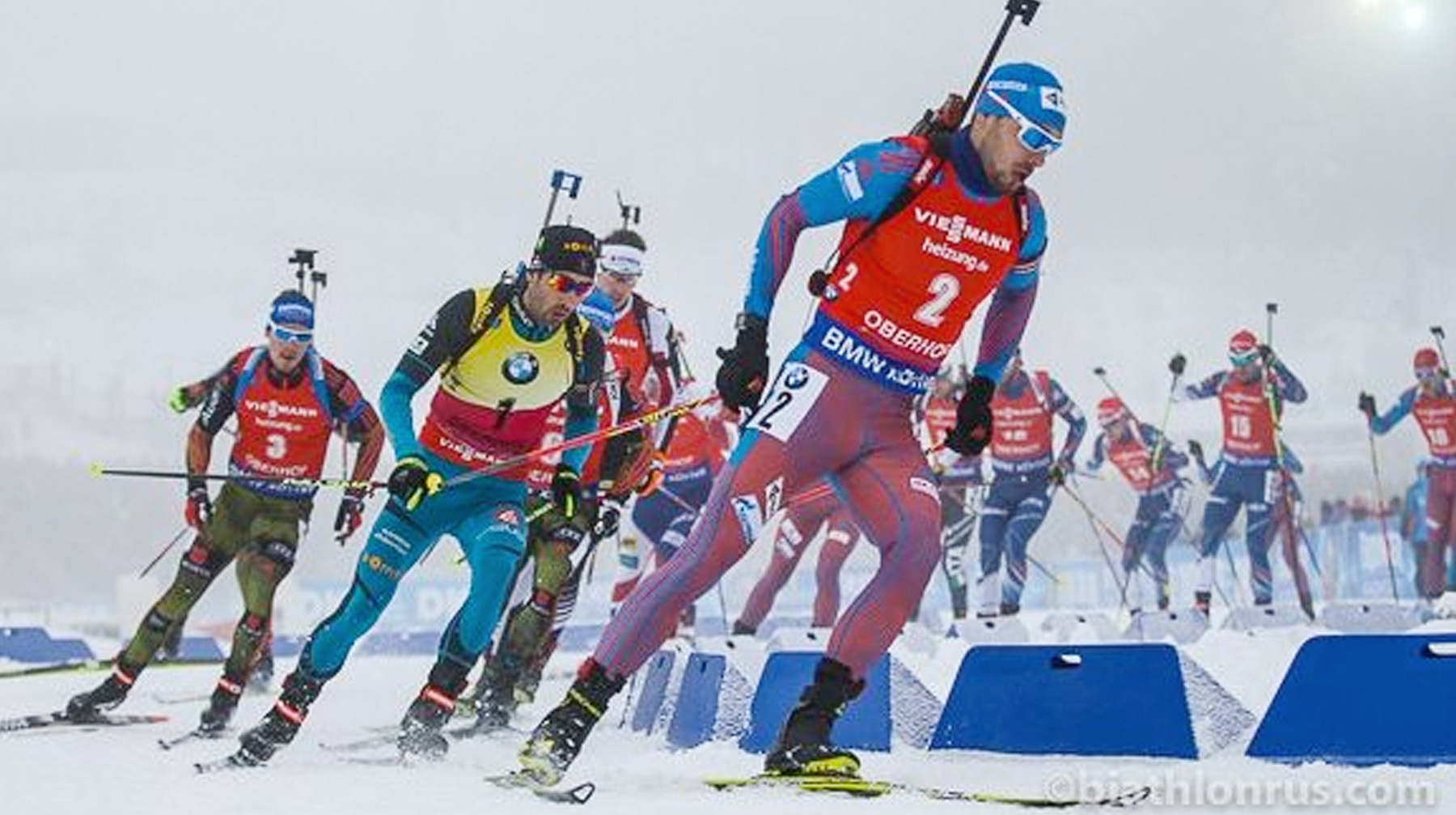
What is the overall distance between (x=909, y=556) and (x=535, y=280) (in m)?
1.96

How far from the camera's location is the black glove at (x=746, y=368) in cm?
453

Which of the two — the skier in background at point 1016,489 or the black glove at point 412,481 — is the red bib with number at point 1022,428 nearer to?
the skier in background at point 1016,489

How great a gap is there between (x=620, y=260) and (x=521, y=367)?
8.91 ft

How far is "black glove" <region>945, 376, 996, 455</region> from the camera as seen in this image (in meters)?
5.10

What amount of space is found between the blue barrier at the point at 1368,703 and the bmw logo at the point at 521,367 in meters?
2.91

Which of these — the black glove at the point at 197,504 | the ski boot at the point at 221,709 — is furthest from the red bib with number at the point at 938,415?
the ski boot at the point at 221,709

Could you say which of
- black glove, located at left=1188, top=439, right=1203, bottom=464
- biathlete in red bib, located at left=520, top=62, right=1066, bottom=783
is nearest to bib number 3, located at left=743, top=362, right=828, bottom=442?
biathlete in red bib, located at left=520, top=62, right=1066, bottom=783

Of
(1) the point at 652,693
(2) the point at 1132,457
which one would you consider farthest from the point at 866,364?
(2) the point at 1132,457

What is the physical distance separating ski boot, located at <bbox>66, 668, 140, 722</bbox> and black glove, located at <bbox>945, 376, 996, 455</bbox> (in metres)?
4.66

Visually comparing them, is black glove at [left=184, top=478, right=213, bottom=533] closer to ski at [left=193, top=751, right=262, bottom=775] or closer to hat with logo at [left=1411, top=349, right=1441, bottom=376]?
ski at [left=193, top=751, right=262, bottom=775]

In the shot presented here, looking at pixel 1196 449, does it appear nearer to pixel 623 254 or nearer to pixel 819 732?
pixel 623 254

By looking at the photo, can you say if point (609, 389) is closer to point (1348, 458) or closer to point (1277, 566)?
point (1277, 566)

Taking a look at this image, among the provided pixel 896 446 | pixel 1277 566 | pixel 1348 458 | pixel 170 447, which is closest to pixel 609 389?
pixel 896 446

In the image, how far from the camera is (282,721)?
5.68 metres
